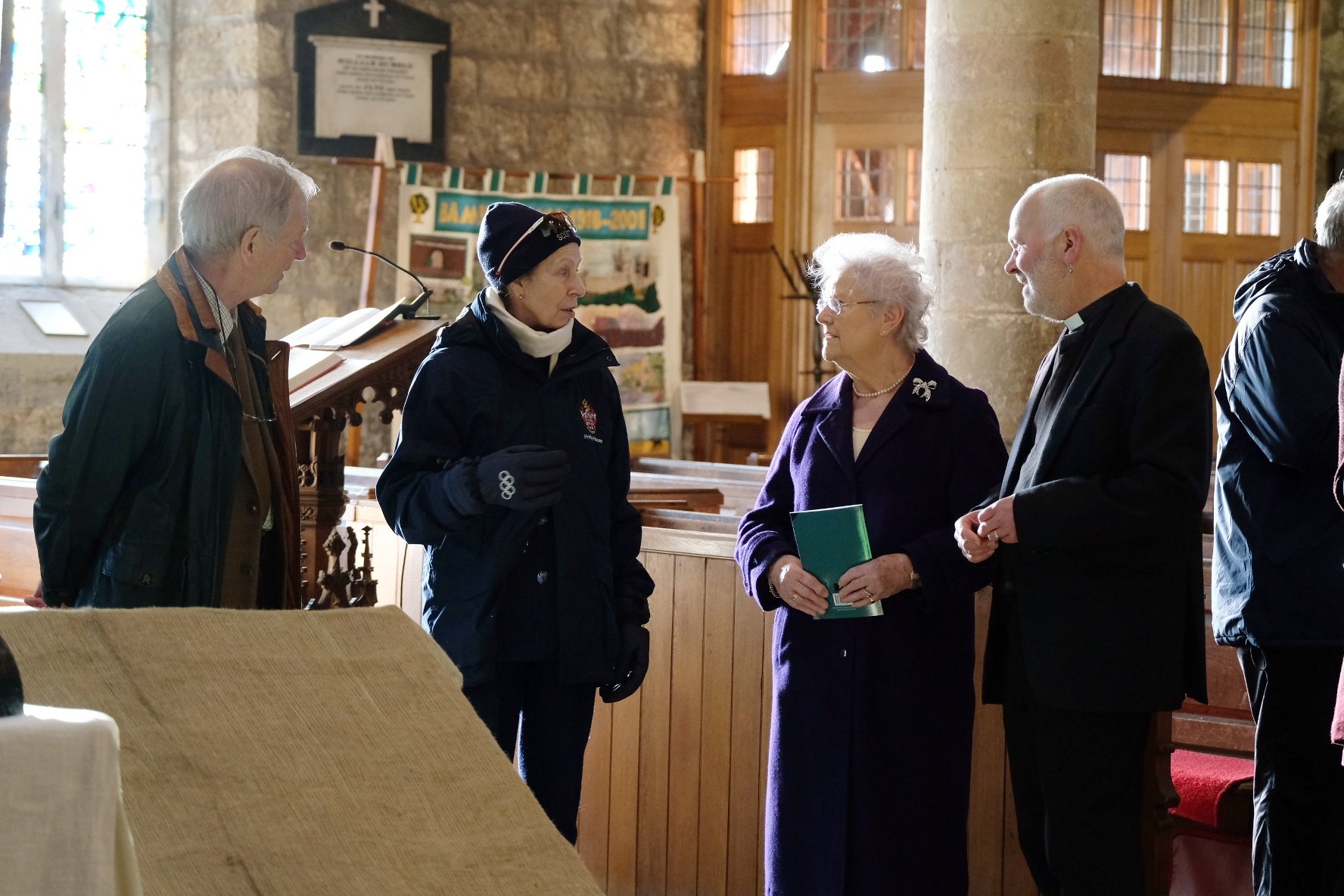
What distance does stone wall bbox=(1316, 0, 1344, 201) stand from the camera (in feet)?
32.0

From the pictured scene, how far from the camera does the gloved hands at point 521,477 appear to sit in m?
2.35

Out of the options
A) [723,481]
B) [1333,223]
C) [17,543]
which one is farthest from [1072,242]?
[17,543]

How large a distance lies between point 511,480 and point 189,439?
1.57 ft

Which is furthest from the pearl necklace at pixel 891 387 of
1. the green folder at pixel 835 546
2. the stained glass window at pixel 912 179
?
the stained glass window at pixel 912 179

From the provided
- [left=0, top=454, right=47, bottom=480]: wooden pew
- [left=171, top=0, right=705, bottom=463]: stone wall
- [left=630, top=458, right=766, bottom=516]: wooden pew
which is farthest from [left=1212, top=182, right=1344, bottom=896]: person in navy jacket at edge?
[left=171, top=0, right=705, bottom=463]: stone wall

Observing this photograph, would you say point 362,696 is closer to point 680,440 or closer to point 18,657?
point 18,657

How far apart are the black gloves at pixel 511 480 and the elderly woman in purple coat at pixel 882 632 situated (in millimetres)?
476

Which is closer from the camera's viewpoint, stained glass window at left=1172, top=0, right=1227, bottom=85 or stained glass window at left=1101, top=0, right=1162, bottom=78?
stained glass window at left=1101, top=0, right=1162, bottom=78

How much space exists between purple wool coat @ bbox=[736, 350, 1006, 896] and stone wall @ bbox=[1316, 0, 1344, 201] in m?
8.13

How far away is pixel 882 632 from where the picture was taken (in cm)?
261

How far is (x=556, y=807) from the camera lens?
98.6 inches

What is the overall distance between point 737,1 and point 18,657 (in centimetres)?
912

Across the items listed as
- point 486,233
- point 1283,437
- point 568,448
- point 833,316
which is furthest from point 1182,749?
point 486,233

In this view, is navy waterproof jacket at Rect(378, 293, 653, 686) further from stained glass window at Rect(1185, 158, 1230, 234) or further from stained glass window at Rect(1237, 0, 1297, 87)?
stained glass window at Rect(1237, 0, 1297, 87)
